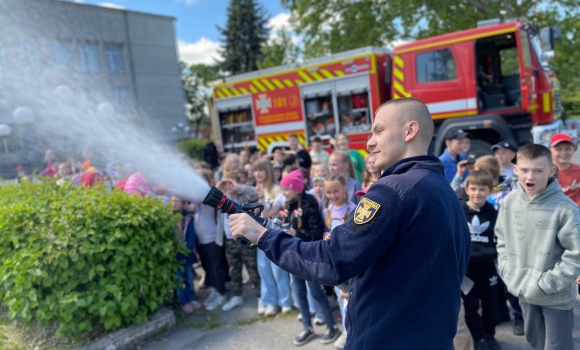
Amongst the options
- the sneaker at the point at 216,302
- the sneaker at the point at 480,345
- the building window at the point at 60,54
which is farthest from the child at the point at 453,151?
the building window at the point at 60,54

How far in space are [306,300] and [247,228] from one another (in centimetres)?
279

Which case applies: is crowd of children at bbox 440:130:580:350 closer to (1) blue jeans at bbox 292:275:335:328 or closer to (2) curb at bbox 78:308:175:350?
(1) blue jeans at bbox 292:275:335:328

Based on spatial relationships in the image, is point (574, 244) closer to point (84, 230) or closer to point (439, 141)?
point (84, 230)

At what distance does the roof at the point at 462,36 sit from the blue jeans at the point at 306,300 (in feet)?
21.6

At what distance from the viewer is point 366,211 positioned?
5.54 ft

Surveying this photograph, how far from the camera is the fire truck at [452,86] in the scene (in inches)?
333

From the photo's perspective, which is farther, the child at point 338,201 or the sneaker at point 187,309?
the sneaker at point 187,309

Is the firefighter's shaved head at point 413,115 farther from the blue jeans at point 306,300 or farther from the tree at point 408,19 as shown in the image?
the tree at point 408,19

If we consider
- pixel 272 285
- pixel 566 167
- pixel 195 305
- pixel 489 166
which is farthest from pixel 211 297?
pixel 566 167

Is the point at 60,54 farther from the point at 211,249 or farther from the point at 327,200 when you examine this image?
the point at 327,200

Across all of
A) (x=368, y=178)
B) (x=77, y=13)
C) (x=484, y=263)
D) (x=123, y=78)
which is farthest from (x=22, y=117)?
(x=123, y=78)

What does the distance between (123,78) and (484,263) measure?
3395cm

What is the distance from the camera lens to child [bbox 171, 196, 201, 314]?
5262mm

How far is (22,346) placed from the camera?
4.18 meters
